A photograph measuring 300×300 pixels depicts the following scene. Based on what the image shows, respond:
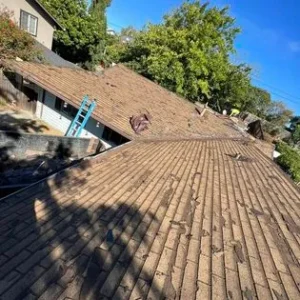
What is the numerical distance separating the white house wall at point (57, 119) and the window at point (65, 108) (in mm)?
185

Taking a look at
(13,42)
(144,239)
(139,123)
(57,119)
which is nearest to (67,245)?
(144,239)

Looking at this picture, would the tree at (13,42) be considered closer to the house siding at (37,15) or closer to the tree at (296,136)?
the house siding at (37,15)

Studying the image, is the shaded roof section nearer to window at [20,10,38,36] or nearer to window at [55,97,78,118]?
window at [55,97,78,118]

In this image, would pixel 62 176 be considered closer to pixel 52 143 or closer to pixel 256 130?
pixel 52 143

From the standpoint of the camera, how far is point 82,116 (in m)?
13.1

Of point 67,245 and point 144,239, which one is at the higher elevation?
point 144,239

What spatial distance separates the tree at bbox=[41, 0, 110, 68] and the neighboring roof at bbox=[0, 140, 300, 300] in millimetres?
28367

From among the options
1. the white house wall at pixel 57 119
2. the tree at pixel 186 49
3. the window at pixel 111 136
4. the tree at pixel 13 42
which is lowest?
the white house wall at pixel 57 119

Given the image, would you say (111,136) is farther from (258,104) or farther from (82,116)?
(258,104)

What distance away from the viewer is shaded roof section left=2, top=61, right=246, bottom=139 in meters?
12.0

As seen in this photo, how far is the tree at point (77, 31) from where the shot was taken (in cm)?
3002

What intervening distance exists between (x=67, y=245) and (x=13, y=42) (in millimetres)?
19644

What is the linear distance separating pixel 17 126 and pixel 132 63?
17198 mm

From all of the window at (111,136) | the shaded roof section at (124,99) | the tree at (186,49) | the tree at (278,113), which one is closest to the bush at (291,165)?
the shaded roof section at (124,99)
